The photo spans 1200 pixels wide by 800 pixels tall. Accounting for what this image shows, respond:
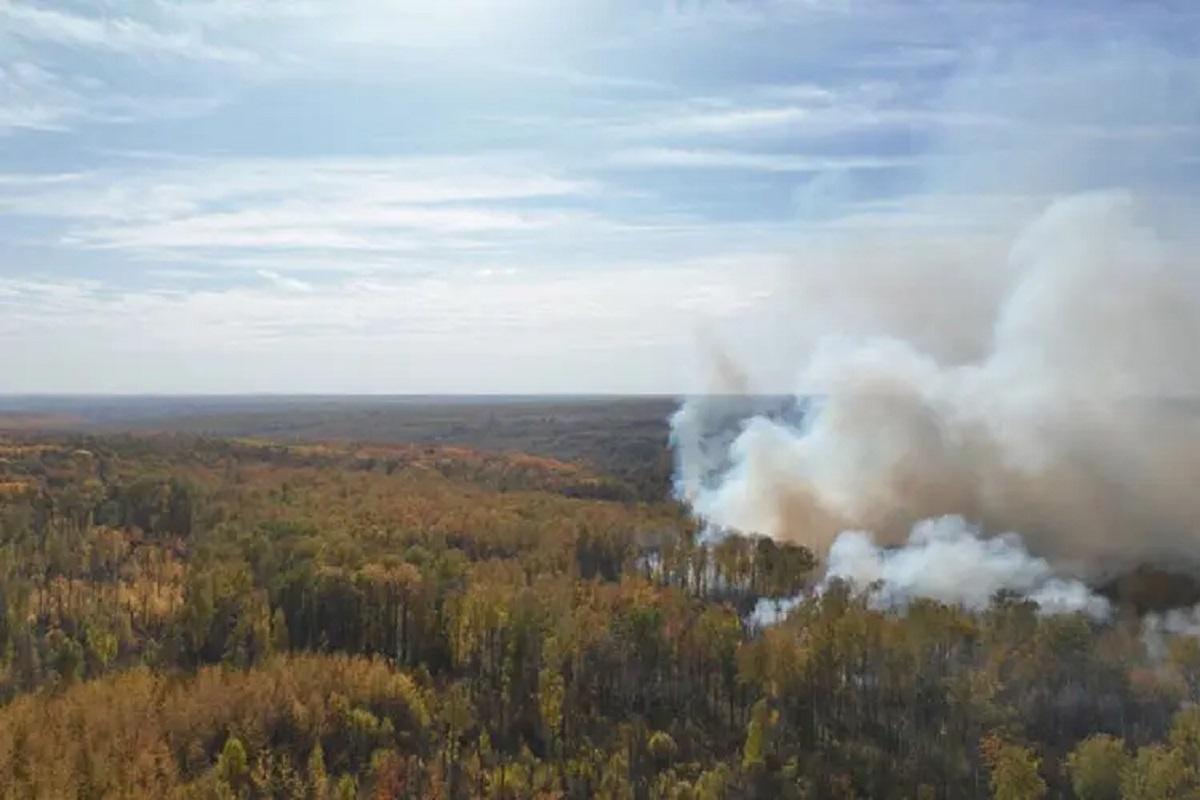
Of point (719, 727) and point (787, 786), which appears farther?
point (719, 727)

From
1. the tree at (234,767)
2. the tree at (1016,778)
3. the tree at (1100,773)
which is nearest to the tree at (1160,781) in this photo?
the tree at (1100,773)

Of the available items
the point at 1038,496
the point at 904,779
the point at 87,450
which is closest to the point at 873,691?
the point at 904,779

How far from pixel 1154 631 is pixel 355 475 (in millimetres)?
99612

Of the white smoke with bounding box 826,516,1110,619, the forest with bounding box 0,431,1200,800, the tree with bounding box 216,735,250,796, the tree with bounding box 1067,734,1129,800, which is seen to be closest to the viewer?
the tree with bounding box 216,735,250,796

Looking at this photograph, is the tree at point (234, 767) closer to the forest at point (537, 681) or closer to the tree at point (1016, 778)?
the forest at point (537, 681)

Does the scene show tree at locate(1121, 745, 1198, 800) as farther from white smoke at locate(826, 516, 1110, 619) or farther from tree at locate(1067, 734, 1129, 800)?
white smoke at locate(826, 516, 1110, 619)

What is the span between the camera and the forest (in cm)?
4794

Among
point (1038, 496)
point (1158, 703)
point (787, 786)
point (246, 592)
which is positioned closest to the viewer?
point (787, 786)

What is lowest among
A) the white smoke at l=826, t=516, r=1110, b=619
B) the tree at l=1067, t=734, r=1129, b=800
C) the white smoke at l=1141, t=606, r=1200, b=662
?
the tree at l=1067, t=734, r=1129, b=800

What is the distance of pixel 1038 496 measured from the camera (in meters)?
98.3

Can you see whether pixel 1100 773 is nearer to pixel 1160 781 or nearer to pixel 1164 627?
pixel 1160 781

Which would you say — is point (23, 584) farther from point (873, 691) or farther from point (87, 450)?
point (87, 450)

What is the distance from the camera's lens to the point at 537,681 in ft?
199

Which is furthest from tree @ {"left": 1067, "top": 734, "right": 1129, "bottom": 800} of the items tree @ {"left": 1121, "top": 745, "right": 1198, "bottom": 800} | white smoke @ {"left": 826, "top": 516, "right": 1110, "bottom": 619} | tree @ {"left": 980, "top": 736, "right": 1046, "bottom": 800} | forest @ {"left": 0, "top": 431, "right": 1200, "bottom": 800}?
white smoke @ {"left": 826, "top": 516, "right": 1110, "bottom": 619}
